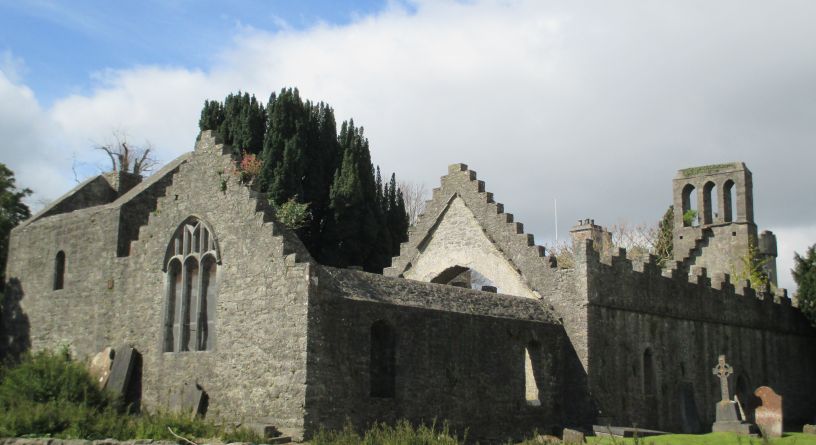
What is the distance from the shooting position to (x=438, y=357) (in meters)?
24.1

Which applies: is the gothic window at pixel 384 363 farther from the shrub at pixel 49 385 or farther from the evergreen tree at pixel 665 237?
the evergreen tree at pixel 665 237

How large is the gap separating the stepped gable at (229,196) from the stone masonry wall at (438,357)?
101 centimetres

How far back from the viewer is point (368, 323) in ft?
74.6

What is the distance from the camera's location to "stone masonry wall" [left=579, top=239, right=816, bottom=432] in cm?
2778

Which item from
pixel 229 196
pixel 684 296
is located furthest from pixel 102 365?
pixel 684 296

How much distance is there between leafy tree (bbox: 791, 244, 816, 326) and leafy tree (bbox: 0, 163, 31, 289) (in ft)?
100

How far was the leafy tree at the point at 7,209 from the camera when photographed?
34.4 meters

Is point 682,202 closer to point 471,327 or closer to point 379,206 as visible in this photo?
point 379,206

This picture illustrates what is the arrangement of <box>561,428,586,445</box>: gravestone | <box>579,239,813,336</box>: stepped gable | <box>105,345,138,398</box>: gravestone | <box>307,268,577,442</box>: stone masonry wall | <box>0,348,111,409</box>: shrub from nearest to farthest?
<box>307,268,577,442</box>: stone masonry wall
<box>0,348,111,409</box>: shrub
<box>561,428,586,445</box>: gravestone
<box>105,345,138,398</box>: gravestone
<box>579,239,813,336</box>: stepped gable

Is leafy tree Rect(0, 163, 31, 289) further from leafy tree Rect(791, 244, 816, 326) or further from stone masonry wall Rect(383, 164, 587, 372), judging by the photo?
leafy tree Rect(791, 244, 816, 326)

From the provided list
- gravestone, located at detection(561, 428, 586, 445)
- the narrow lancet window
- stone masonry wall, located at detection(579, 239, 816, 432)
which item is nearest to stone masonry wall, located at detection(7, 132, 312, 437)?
gravestone, located at detection(561, 428, 586, 445)

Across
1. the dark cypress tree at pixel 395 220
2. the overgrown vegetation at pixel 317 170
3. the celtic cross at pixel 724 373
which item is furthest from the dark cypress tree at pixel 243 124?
the celtic cross at pixel 724 373

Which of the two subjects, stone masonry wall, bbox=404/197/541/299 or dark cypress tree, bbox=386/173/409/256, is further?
dark cypress tree, bbox=386/173/409/256

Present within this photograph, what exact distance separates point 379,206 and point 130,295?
1671cm
